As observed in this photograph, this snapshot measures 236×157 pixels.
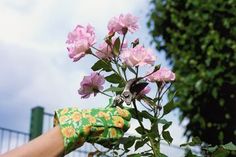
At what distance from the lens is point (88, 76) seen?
185 centimetres

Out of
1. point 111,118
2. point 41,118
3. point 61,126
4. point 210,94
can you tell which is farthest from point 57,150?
point 210,94

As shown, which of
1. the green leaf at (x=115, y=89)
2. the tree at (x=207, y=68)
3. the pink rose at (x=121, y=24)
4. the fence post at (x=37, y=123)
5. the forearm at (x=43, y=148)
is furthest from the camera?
the tree at (x=207, y=68)

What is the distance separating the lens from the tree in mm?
6988

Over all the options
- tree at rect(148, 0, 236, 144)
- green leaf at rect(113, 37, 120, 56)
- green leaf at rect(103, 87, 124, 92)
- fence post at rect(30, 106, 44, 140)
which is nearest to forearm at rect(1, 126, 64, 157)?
green leaf at rect(103, 87, 124, 92)

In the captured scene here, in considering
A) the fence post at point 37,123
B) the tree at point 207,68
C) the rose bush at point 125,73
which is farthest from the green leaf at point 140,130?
the tree at point 207,68

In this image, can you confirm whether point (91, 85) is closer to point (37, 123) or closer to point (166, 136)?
point (166, 136)

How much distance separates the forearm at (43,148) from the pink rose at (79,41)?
467 millimetres

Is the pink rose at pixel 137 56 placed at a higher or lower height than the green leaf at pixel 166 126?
higher

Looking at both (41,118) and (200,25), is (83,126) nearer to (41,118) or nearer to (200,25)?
(41,118)

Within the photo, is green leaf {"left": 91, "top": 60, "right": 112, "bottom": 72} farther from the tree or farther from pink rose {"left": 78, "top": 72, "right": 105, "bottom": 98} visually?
the tree

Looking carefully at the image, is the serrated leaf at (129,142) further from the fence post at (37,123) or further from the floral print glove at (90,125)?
the fence post at (37,123)

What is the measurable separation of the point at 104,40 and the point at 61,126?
493mm

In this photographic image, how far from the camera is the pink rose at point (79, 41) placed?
1.81 meters

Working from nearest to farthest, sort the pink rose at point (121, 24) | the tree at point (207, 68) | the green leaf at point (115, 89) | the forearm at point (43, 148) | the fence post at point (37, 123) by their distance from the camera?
the forearm at point (43, 148)
the green leaf at point (115, 89)
the pink rose at point (121, 24)
the fence post at point (37, 123)
the tree at point (207, 68)
